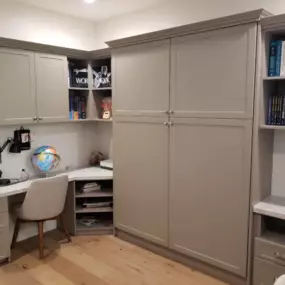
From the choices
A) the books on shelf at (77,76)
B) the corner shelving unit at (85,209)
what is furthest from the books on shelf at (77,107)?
the corner shelving unit at (85,209)

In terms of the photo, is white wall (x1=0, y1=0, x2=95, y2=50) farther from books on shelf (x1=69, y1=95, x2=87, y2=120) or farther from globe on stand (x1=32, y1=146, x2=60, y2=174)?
globe on stand (x1=32, y1=146, x2=60, y2=174)

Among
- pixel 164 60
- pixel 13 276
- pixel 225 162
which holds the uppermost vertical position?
pixel 164 60

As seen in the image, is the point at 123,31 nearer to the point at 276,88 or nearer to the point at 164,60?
the point at 164,60

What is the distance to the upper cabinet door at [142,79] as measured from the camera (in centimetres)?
287

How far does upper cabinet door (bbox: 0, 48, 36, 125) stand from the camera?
2973 mm

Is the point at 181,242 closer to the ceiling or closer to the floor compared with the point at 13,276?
closer to the ceiling

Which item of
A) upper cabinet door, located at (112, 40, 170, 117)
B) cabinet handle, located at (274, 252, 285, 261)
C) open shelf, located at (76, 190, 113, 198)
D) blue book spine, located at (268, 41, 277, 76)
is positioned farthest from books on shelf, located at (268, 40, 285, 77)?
open shelf, located at (76, 190, 113, 198)

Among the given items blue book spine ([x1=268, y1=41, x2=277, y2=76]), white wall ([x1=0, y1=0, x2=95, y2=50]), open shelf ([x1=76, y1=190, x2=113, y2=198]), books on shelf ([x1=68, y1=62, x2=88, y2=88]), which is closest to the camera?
blue book spine ([x1=268, y1=41, x2=277, y2=76])

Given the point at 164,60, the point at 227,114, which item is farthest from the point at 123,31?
the point at 227,114

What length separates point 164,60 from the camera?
2840 millimetres

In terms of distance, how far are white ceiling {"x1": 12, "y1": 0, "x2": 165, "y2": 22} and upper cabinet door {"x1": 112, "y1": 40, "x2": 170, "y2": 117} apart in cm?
56

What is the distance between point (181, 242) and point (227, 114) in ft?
4.22

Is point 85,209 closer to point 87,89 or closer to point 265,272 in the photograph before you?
point 87,89

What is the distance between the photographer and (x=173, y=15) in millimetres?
3258
